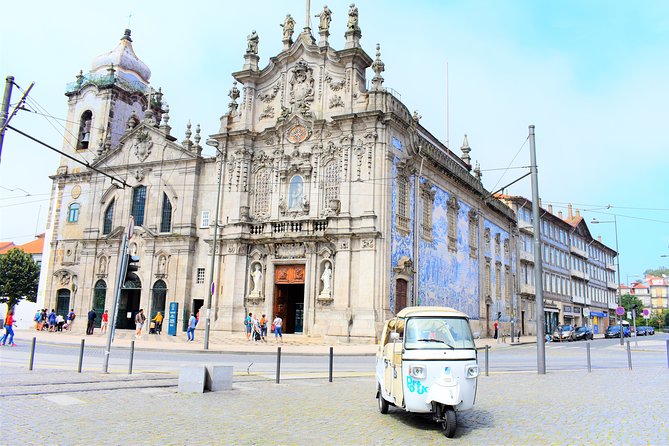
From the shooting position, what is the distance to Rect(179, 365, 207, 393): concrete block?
11742mm

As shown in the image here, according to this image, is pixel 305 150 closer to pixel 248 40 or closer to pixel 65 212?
pixel 248 40

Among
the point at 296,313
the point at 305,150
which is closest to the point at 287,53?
the point at 305,150

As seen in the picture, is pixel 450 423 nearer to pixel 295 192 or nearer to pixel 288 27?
pixel 295 192

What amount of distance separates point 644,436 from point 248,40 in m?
36.2

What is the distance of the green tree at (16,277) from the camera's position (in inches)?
2234

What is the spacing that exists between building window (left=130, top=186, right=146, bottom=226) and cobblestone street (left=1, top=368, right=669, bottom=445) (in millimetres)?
29371

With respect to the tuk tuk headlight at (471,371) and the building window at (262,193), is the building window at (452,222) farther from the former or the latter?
the tuk tuk headlight at (471,371)

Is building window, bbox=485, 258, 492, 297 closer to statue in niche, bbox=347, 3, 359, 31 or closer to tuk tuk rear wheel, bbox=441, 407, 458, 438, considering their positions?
statue in niche, bbox=347, 3, 359, 31

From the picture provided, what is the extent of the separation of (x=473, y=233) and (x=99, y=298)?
30921 mm

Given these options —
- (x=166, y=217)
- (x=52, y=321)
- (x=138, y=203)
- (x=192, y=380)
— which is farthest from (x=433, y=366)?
(x=138, y=203)

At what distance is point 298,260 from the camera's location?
3341 cm

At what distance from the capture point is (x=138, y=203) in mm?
42250

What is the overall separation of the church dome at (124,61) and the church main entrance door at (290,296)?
2732 cm

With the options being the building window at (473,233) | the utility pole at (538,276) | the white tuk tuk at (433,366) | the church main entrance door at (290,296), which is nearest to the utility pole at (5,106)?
the white tuk tuk at (433,366)
